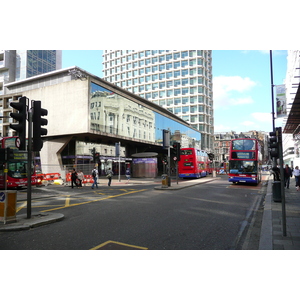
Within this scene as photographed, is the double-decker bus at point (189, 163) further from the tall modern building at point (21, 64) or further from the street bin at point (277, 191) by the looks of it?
the tall modern building at point (21, 64)

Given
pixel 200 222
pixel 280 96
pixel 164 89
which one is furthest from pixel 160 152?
pixel 200 222

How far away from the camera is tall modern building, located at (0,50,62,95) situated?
58000 millimetres

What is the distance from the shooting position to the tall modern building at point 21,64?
58000 millimetres

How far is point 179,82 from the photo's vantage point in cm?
8475

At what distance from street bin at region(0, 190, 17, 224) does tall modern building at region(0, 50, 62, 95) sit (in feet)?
181

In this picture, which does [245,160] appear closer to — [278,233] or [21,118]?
[278,233]

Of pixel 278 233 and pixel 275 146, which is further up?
pixel 275 146

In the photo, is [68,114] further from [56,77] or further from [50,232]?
[50,232]

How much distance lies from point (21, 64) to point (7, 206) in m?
65.9

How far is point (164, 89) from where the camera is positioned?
86062mm

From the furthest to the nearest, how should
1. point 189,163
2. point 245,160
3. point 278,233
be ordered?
point 189,163 < point 245,160 < point 278,233

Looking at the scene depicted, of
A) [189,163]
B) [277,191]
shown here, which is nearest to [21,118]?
[277,191]

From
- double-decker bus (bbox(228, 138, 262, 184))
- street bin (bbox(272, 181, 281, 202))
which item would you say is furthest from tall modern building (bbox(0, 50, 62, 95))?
street bin (bbox(272, 181, 281, 202))

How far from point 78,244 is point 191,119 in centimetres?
8148
